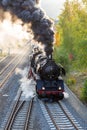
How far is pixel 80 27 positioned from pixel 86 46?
347cm

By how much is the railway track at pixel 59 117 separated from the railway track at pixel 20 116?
1.13m

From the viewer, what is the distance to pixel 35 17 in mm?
26234

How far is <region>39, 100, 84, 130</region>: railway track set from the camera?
18.4m

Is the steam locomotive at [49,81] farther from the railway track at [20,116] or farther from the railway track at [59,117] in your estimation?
the railway track at [20,116]

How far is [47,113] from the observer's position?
21.6 meters

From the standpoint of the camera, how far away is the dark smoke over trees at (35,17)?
2623 cm

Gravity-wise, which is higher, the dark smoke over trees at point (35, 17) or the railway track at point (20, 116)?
the dark smoke over trees at point (35, 17)

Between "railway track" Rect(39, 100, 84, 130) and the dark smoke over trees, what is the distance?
4.86m

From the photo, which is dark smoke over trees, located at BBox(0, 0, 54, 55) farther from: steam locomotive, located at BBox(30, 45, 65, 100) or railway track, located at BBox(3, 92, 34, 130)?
railway track, located at BBox(3, 92, 34, 130)

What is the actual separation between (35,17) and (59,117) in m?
9.39

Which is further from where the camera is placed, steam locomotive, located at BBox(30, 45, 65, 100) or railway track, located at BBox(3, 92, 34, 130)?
steam locomotive, located at BBox(30, 45, 65, 100)

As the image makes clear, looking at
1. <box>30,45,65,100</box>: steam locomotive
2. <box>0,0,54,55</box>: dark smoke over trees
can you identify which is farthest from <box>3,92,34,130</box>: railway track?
<box>0,0,54,55</box>: dark smoke over trees

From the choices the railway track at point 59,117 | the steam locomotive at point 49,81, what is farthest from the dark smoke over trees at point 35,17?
the railway track at point 59,117

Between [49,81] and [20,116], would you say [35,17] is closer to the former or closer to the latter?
[49,81]
